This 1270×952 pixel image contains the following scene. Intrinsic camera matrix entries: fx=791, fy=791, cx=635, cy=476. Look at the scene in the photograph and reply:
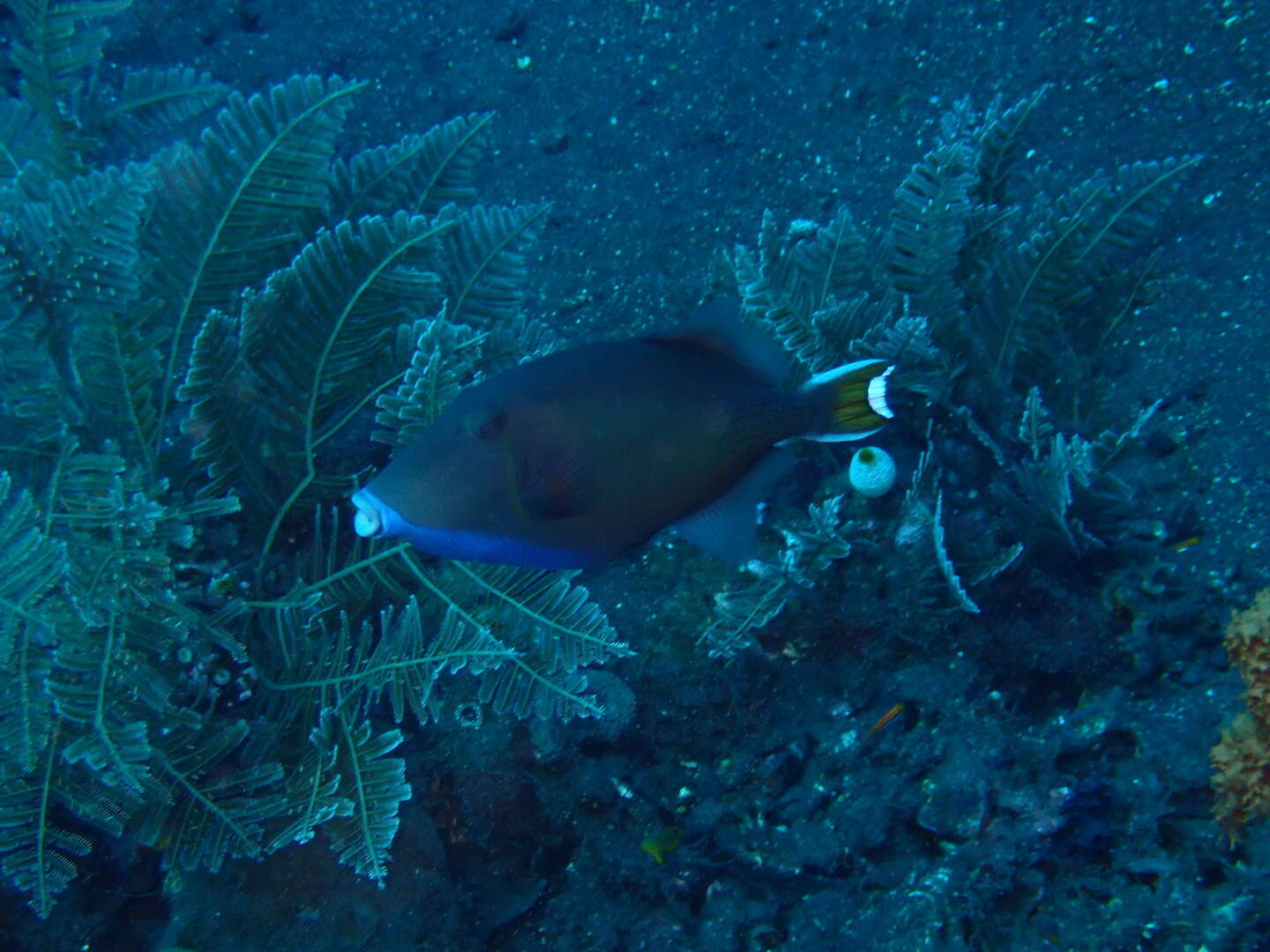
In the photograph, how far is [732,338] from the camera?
6.58 feet

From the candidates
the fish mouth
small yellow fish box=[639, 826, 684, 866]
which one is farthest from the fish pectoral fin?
small yellow fish box=[639, 826, 684, 866]

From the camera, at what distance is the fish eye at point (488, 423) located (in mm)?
1704

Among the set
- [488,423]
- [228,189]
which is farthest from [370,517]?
[228,189]

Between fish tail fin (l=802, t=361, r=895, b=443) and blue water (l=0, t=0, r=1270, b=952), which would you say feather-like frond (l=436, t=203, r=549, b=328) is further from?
fish tail fin (l=802, t=361, r=895, b=443)

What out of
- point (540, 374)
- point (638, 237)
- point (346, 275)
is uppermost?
point (638, 237)

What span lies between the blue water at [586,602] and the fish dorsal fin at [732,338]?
76cm

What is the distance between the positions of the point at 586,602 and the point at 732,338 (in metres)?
1.27

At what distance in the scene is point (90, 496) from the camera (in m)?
2.56

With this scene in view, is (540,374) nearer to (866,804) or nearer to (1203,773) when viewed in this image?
(866,804)

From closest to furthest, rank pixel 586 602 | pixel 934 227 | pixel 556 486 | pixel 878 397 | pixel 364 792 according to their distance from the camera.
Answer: pixel 556 486, pixel 878 397, pixel 364 792, pixel 586 602, pixel 934 227

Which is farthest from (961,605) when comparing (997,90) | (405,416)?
(997,90)

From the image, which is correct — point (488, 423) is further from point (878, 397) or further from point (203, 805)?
point (203, 805)

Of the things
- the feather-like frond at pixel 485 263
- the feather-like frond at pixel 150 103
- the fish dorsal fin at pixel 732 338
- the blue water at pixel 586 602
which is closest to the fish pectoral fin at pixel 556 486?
the fish dorsal fin at pixel 732 338

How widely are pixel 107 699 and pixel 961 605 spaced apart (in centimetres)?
295
